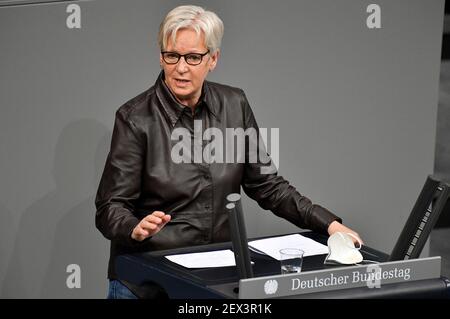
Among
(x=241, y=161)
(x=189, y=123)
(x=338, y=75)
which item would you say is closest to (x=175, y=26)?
(x=189, y=123)

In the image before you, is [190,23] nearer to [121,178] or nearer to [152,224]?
[121,178]

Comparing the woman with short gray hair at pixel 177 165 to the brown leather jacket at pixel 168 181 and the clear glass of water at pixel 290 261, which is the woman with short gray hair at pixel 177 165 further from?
the clear glass of water at pixel 290 261

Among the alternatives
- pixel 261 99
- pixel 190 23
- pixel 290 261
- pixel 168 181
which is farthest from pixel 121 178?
pixel 261 99

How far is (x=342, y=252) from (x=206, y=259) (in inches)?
16.3

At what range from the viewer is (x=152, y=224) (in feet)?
8.14

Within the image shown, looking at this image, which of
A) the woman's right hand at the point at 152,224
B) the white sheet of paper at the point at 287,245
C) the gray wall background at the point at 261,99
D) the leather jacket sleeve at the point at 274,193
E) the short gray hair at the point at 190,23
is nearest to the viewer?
the woman's right hand at the point at 152,224

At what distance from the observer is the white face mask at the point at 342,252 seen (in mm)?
2531

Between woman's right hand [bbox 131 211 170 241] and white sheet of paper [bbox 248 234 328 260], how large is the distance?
1.32 feet

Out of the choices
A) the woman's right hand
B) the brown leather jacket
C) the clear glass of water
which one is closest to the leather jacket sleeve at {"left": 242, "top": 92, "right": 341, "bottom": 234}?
the brown leather jacket

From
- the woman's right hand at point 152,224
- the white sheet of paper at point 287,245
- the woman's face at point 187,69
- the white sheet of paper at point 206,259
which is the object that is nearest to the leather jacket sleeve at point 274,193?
the white sheet of paper at point 287,245

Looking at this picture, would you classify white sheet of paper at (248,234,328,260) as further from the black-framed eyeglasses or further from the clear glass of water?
the black-framed eyeglasses

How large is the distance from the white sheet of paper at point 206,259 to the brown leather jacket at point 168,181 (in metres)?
0.25

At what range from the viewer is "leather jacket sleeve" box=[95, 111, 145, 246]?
2.81 meters
